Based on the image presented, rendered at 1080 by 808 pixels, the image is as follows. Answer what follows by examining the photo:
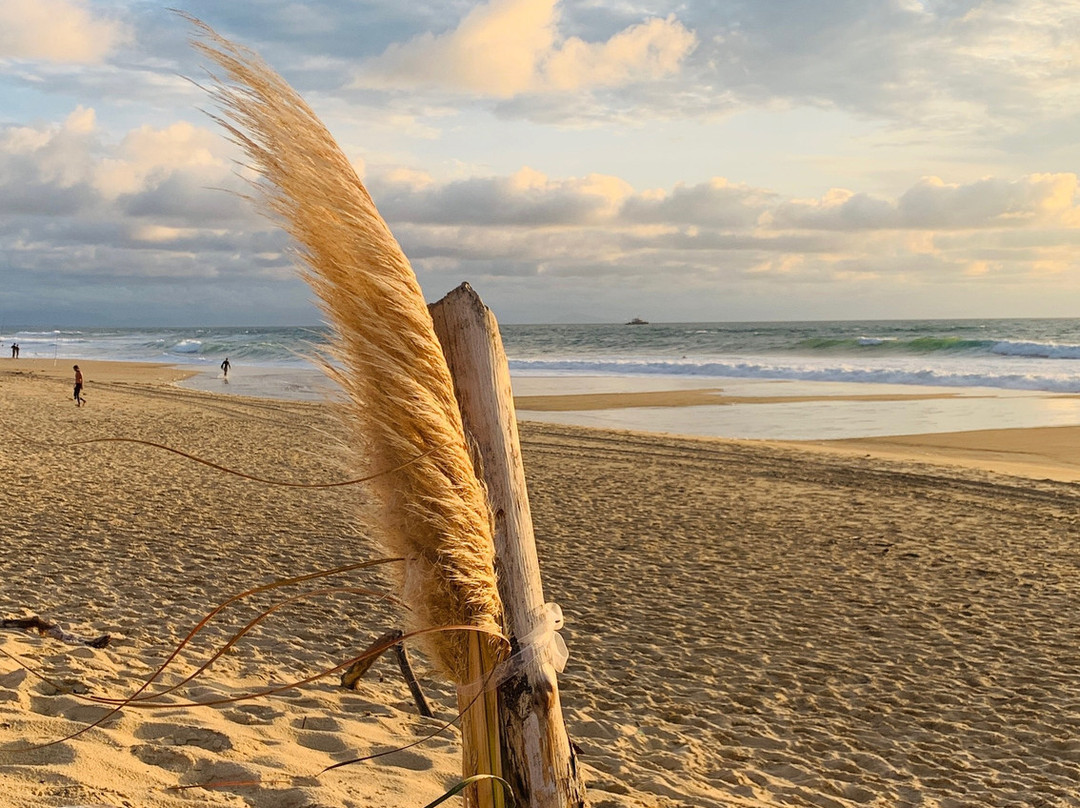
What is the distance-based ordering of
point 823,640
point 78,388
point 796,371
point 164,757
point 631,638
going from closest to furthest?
point 164,757
point 631,638
point 823,640
point 78,388
point 796,371

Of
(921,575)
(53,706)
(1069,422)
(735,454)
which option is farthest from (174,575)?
(1069,422)

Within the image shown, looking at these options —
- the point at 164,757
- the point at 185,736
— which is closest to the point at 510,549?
the point at 164,757

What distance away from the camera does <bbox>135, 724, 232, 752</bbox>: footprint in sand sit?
11.3ft

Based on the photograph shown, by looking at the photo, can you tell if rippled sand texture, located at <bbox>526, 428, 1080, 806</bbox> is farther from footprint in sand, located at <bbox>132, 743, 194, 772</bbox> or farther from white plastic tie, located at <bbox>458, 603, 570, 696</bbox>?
white plastic tie, located at <bbox>458, 603, 570, 696</bbox>

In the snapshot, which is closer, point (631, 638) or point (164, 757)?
point (164, 757)

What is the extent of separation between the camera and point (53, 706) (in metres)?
3.68

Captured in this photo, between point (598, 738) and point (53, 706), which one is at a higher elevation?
point (53, 706)

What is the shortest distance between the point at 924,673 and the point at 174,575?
5.71m

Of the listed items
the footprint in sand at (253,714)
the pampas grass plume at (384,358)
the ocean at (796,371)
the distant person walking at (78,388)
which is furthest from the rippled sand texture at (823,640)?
the distant person walking at (78,388)

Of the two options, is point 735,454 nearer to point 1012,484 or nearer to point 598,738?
point 1012,484

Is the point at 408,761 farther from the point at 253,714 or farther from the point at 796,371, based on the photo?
the point at 796,371

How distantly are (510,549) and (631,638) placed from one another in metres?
4.29

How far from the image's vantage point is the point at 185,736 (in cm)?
351

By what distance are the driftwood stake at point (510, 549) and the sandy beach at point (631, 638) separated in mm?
372
